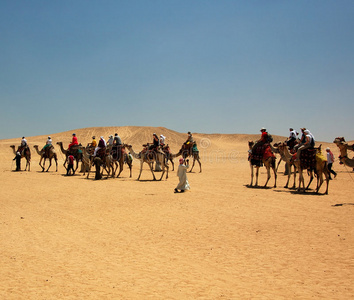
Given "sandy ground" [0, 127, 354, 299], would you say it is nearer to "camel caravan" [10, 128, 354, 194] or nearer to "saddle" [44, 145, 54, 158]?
"camel caravan" [10, 128, 354, 194]

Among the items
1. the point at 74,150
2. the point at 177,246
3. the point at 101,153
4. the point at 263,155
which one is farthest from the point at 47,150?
the point at 177,246

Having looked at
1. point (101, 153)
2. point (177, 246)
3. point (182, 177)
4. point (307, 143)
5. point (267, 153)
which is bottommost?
point (177, 246)

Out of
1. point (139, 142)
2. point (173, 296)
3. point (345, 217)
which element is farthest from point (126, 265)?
point (139, 142)

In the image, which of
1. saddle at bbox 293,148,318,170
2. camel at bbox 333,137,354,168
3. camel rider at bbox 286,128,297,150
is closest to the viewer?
camel at bbox 333,137,354,168

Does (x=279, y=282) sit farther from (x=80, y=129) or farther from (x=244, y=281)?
(x=80, y=129)

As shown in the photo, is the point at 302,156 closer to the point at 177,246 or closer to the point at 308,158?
the point at 308,158

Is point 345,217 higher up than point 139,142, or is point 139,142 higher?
point 139,142

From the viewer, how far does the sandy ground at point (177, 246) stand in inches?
201

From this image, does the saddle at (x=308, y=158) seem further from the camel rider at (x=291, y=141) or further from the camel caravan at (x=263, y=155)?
the camel rider at (x=291, y=141)

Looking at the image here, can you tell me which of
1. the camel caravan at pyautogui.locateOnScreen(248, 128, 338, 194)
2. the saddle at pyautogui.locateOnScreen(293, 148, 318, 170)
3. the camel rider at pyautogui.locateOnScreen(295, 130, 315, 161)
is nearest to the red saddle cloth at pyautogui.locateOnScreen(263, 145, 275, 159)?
the camel caravan at pyautogui.locateOnScreen(248, 128, 338, 194)

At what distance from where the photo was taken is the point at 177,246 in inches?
285

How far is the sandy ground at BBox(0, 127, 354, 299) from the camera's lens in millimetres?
5109

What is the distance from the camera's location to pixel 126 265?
6.08m

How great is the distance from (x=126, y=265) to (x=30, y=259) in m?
1.93
